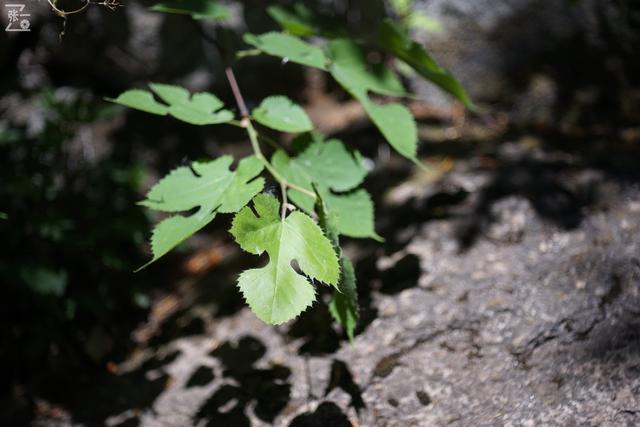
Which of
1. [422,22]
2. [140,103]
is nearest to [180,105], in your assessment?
[140,103]

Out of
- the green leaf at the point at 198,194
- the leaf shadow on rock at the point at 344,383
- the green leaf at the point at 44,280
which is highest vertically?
the green leaf at the point at 198,194

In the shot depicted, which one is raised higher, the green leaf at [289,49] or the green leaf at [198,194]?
the green leaf at [289,49]

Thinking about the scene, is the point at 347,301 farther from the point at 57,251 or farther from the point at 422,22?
the point at 422,22

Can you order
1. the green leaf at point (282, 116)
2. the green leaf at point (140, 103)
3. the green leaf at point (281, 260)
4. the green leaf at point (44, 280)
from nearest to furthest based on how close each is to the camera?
the green leaf at point (281, 260) → the green leaf at point (140, 103) → the green leaf at point (282, 116) → the green leaf at point (44, 280)

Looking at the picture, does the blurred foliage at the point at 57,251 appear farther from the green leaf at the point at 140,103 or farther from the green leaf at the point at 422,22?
the green leaf at the point at 422,22

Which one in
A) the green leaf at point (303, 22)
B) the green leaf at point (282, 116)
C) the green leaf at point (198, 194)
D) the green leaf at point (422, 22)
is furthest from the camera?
the green leaf at point (422, 22)

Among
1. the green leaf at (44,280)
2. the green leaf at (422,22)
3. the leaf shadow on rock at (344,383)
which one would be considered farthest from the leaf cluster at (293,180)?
the green leaf at (422,22)

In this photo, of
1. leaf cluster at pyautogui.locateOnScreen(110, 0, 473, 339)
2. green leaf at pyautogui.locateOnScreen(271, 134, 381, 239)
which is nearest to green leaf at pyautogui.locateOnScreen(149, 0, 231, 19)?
leaf cluster at pyautogui.locateOnScreen(110, 0, 473, 339)
